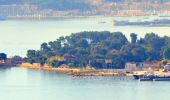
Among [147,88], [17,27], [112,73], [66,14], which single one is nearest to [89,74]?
[112,73]

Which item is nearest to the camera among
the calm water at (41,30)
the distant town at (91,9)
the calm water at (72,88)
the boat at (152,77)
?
the calm water at (72,88)

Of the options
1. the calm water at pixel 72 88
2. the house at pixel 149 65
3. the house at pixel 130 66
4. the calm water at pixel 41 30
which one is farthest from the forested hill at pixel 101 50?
the calm water at pixel 72 88

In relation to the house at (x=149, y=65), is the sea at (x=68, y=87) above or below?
below

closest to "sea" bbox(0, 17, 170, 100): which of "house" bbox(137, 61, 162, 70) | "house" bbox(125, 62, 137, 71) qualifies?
"house" bbox(125, 62, 137, 71)

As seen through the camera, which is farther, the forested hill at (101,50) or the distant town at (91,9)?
the distant town at (91,9)

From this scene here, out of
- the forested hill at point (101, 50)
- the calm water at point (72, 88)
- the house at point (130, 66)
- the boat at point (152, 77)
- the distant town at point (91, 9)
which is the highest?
the distant town at point (91, 9)

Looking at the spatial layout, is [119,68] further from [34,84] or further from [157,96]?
[157,96]

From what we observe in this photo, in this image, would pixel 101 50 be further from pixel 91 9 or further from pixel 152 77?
pixel 91 9

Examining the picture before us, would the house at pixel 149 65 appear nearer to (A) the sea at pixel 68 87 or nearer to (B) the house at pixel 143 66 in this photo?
(B) the house at pixel 143 66
